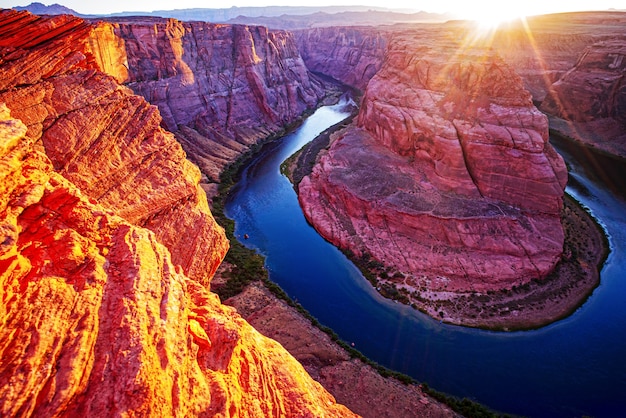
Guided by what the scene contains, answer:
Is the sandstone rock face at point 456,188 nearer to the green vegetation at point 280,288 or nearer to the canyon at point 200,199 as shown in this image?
the canyon at point 200,199

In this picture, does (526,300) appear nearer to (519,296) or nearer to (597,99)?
(519,296)

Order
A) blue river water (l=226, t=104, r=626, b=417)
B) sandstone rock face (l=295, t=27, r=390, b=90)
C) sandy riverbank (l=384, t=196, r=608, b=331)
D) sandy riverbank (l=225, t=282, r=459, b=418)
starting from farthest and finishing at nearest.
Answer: sandstone rock face (l=295, t=27, r=390, b=90) → sandy riverbank (l=384, t=196, r=608, b=331) → blue river water (l=226, t=104, r=626, b=417) → sandy riverbank (l=225, t=282, r=459, b=418)

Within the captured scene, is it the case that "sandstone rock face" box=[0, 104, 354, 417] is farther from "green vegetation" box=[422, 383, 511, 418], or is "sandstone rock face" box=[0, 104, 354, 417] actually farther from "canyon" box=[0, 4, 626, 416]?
"green vegetation" box=[422, 383, 511, 418]

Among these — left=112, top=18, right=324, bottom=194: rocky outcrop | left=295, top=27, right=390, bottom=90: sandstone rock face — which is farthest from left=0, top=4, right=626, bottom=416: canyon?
left=295, top=27, right=390, bottom=90: sandstone rock face

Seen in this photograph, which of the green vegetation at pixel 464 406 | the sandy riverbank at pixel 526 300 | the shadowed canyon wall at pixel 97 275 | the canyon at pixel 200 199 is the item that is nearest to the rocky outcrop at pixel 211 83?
the canyon at pixel 200 199

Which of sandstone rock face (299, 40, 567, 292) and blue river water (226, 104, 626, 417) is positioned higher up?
sandstone rock face (299, 40, 567, 292)

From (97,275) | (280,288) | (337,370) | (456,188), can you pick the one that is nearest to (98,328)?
(97,275)
